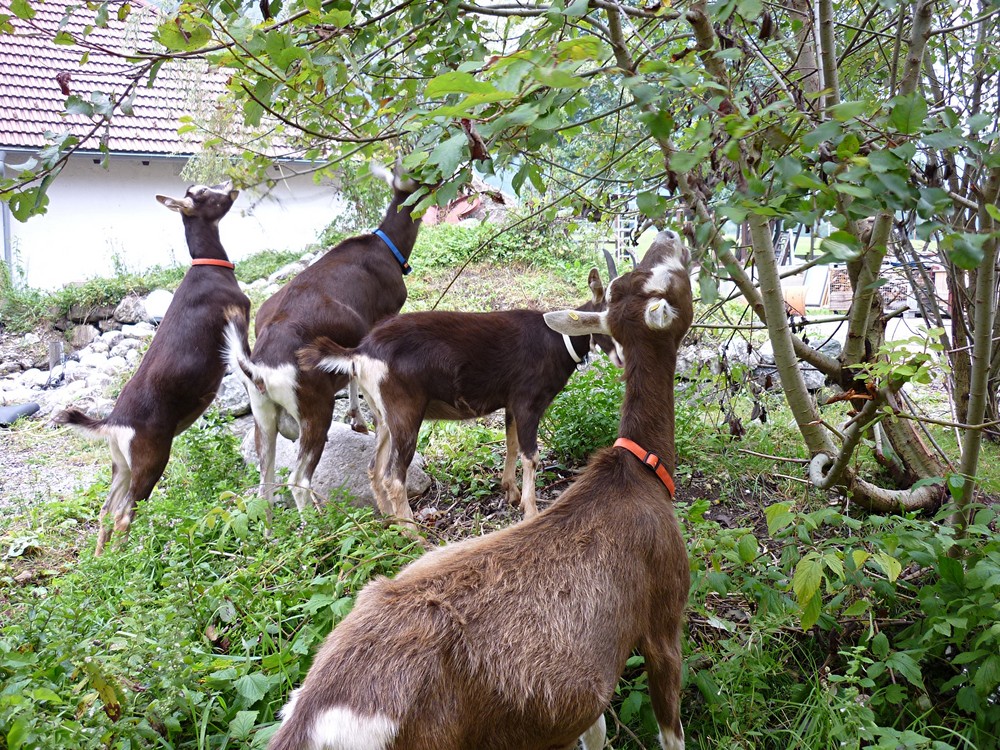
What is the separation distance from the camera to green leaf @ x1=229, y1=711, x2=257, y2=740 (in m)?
2.79

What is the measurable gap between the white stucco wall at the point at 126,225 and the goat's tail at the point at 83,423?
31.4 ft

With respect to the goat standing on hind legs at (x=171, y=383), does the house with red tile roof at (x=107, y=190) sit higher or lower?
higher

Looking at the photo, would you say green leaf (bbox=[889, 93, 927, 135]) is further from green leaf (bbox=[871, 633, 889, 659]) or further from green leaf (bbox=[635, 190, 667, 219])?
green leaf (bbox=[871, 633, 889, 659])

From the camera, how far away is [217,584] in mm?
3523

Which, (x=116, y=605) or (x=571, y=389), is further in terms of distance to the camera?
(x=571, y=389)

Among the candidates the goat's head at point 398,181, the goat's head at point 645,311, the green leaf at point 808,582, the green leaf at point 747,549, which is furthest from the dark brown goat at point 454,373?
the green leaf at point 808,582

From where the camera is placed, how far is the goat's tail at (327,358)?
4789 millimetres

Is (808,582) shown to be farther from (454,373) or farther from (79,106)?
(79,106)

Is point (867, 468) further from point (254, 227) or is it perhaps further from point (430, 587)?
point (254, 227)

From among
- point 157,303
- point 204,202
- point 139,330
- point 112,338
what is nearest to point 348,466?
point 204,202

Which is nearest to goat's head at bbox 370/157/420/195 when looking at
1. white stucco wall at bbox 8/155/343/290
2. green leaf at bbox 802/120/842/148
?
green leaf at bbox 802/120/842/148

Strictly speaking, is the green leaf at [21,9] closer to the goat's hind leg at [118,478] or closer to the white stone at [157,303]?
the goat's hind leg at [118,478]

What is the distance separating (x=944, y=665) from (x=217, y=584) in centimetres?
315

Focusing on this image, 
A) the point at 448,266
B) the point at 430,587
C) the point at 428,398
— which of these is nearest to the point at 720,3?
the point at 430,587
